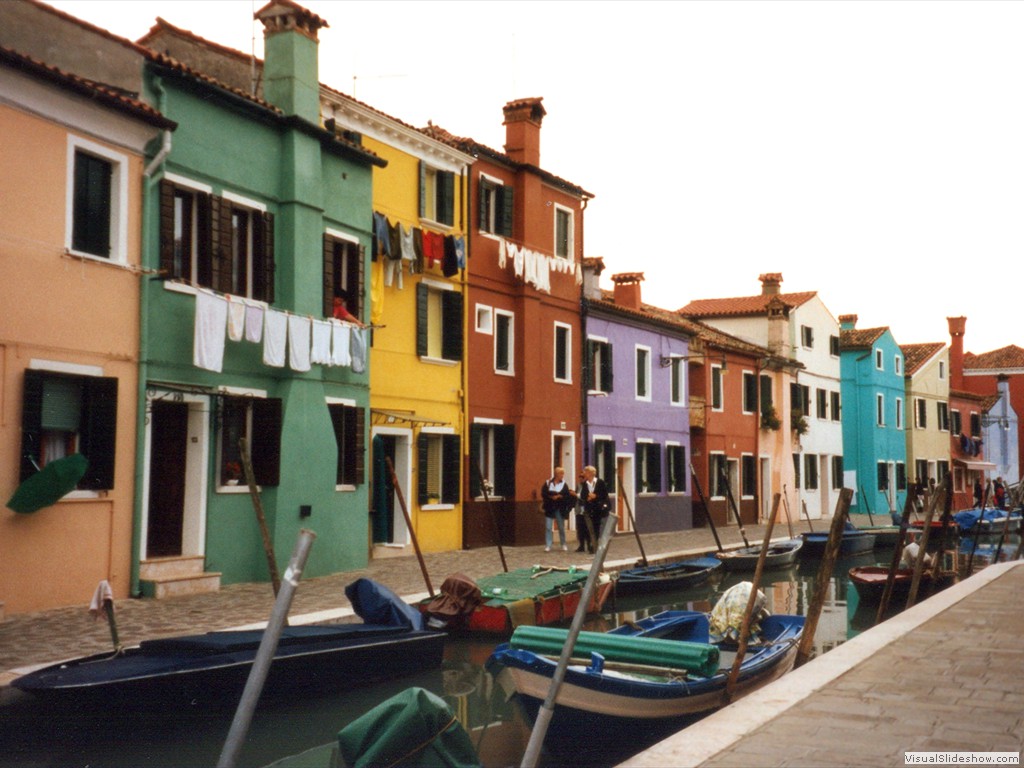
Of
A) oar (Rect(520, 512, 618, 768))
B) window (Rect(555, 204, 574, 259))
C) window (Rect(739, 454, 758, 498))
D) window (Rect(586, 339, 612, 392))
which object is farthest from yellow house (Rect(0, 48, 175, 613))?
window (Rect(739, 454, 758, 498))

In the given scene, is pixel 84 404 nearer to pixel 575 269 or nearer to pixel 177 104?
pixel 177 104

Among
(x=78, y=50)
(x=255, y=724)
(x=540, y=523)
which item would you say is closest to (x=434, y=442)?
(x=540, y=523)

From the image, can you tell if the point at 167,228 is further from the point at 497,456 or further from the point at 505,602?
the point at 497,456

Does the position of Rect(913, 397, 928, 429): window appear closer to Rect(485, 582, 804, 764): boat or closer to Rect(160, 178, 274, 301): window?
Rect(160, 178, 274, 301): window

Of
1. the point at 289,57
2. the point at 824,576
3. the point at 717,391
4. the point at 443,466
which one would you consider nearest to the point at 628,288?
the point at 717,391

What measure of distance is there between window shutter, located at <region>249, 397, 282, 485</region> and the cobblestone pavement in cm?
123

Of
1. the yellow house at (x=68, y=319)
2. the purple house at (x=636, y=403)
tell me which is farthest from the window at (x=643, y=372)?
the yellow house at (x=68, y=319)

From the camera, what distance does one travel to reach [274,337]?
53.6 ft

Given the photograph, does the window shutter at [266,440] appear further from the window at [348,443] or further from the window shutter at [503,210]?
the window shutter at [503,210]

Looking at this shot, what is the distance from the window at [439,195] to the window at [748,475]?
690 inches

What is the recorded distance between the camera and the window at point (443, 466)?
22.6 meters

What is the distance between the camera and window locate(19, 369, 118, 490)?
42.2 feet

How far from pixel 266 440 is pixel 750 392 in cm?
2467

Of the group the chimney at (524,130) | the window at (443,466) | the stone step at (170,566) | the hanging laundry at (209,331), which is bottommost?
the stone step at (170,566)
